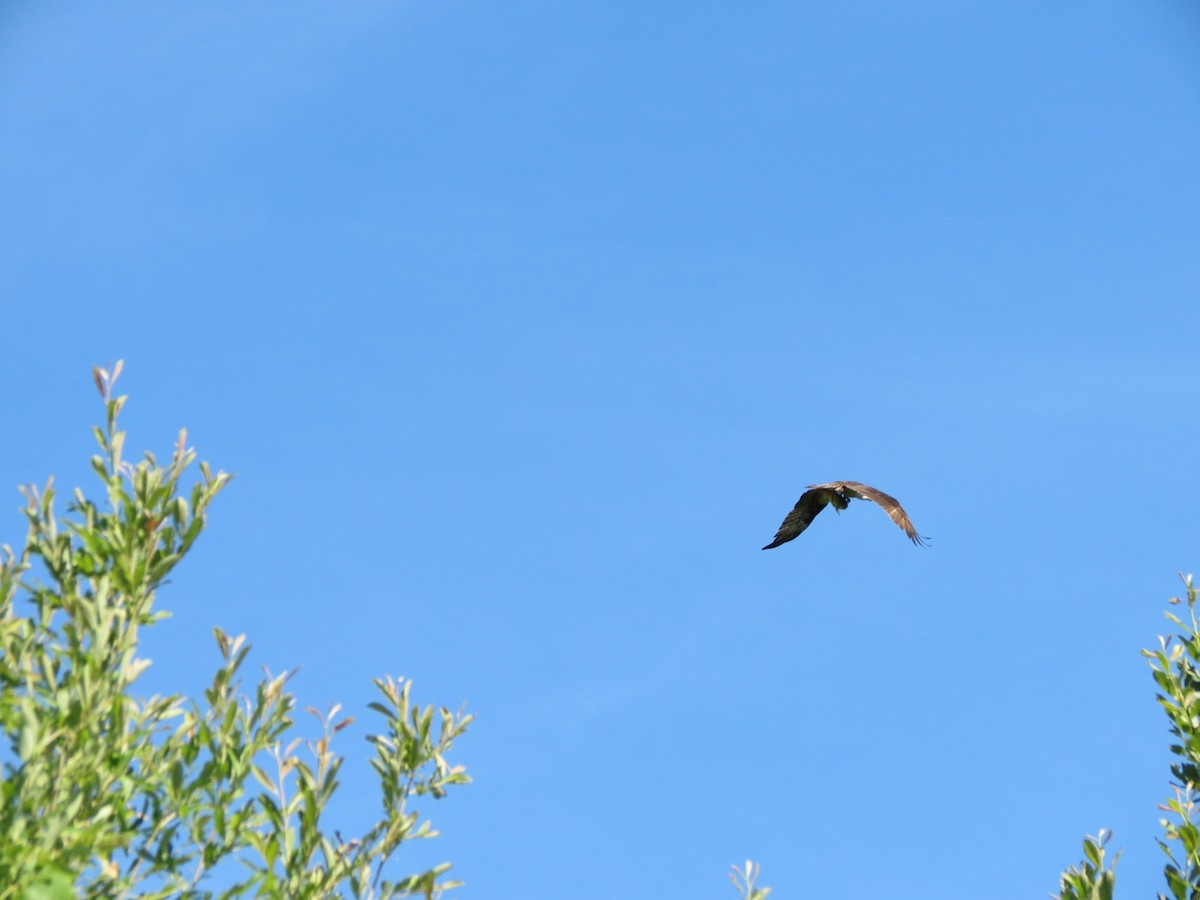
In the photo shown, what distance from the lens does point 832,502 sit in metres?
17.2

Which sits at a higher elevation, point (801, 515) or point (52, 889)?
point (801, 515)

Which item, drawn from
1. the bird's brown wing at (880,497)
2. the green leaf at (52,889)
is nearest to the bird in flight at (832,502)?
the bird's brown wing at (880,497)

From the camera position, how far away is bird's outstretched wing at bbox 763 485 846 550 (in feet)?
56.6

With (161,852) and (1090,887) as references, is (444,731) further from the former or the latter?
(1090,887)

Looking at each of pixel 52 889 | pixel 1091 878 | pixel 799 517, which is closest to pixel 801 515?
pixel 799 517

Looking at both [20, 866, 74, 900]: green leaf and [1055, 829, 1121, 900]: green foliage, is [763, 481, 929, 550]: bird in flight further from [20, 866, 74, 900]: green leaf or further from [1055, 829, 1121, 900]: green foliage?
[20, 866, 74, 900]: green leaf

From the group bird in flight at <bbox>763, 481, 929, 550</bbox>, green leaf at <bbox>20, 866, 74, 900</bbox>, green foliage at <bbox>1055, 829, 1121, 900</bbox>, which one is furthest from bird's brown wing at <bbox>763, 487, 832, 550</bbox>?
green leaf at <bbox>20, 866, 74, 900</bbox>

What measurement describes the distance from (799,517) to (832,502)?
0.66 metres

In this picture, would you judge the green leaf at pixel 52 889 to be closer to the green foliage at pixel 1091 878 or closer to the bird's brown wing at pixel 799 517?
the green foliage at pixel 1091 878

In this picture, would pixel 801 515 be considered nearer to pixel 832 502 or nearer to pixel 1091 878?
pixel 832 502

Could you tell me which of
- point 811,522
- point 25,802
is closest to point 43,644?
point 25,802

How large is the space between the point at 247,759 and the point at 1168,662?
820 cm

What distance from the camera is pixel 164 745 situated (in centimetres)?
642

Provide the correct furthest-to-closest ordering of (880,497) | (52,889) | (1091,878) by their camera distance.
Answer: (880,497)
(1091,878)
(52,889)
